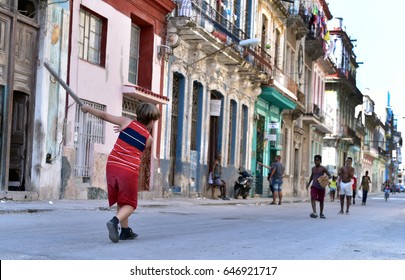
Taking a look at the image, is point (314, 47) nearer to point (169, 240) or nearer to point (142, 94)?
point (142, 94)

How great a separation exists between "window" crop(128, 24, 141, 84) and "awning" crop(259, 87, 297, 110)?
38.8 feet

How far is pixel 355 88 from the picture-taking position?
205 ft

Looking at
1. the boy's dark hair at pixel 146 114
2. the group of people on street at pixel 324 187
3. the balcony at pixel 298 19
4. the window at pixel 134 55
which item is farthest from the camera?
the balcony at pixel 298 19

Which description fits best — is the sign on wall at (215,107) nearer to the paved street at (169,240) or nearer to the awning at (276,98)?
the awning at (276,98)

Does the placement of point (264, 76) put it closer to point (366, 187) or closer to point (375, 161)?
point (366, 187)

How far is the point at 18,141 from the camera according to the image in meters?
15.0

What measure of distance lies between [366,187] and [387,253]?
24343 millimetres

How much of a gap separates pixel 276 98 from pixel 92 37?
16.4 metres

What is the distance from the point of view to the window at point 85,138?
16922mm

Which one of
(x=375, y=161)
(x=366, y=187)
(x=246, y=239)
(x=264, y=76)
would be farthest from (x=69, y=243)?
(x=375, y=161)

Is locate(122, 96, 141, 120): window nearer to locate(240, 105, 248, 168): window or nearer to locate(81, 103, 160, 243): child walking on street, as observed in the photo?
locate(240, 105, 248, 168): window

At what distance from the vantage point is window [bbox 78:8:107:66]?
17234 mm

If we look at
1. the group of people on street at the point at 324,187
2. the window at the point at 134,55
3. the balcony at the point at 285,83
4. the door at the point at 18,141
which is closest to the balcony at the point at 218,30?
the window at the point at 134,55

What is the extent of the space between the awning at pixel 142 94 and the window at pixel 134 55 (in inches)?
34.9
